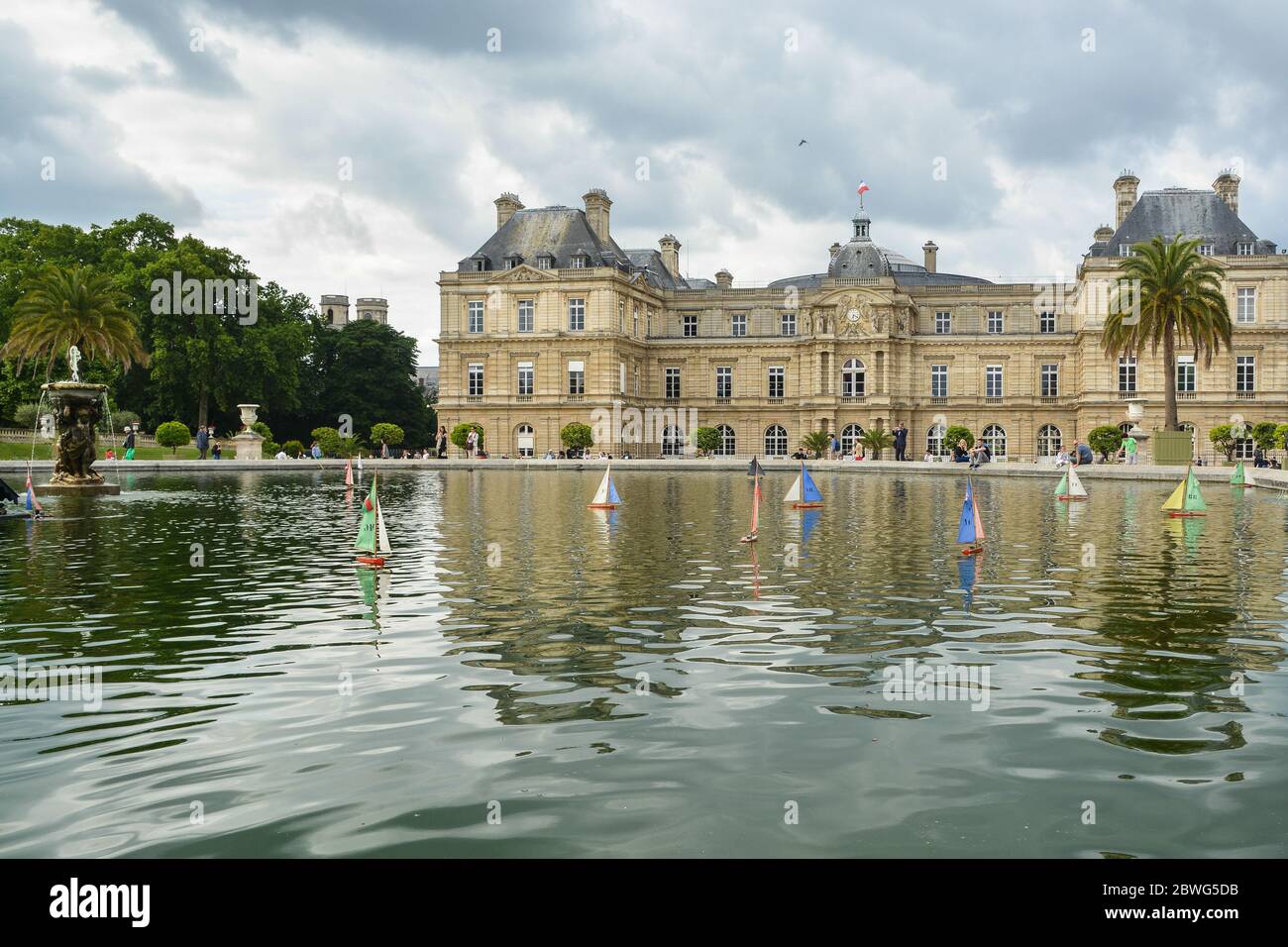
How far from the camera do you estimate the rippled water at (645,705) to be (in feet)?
19.9

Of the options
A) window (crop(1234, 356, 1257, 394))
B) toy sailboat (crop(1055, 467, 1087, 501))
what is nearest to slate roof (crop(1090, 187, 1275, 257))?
window (crop(1234, 356, 1257, 394))

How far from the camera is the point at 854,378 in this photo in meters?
76.3

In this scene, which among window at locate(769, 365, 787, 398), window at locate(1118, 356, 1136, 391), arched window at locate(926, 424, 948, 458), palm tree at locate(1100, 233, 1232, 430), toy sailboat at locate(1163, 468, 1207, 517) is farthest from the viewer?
window at locate(769, 365, 787, 398)

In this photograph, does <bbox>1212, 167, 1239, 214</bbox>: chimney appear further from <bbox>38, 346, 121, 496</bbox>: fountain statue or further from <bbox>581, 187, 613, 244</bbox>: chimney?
<bbox>38, 346, 121, 496</bbox>: fountain statue

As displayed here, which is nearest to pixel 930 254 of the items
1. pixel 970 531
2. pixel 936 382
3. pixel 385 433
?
pixel 936 382

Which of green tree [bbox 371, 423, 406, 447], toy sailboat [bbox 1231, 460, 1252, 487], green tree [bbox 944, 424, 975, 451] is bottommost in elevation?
toy sailboat [bbox 1231, 460, 1252, 487]

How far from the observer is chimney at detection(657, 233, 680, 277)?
90375 mm

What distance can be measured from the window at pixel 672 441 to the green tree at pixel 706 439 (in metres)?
5.01

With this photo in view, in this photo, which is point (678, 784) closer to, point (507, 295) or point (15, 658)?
point (15, 658)

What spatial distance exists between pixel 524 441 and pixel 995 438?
109ft

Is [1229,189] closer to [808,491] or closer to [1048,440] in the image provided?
[1048,440]

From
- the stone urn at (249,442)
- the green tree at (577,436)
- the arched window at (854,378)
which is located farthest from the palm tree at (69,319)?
the arched window at (854,378)

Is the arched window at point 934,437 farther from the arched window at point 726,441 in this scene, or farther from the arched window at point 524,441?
the arched window at point 524,441

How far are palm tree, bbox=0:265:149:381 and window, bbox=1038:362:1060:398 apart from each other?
5716cm
